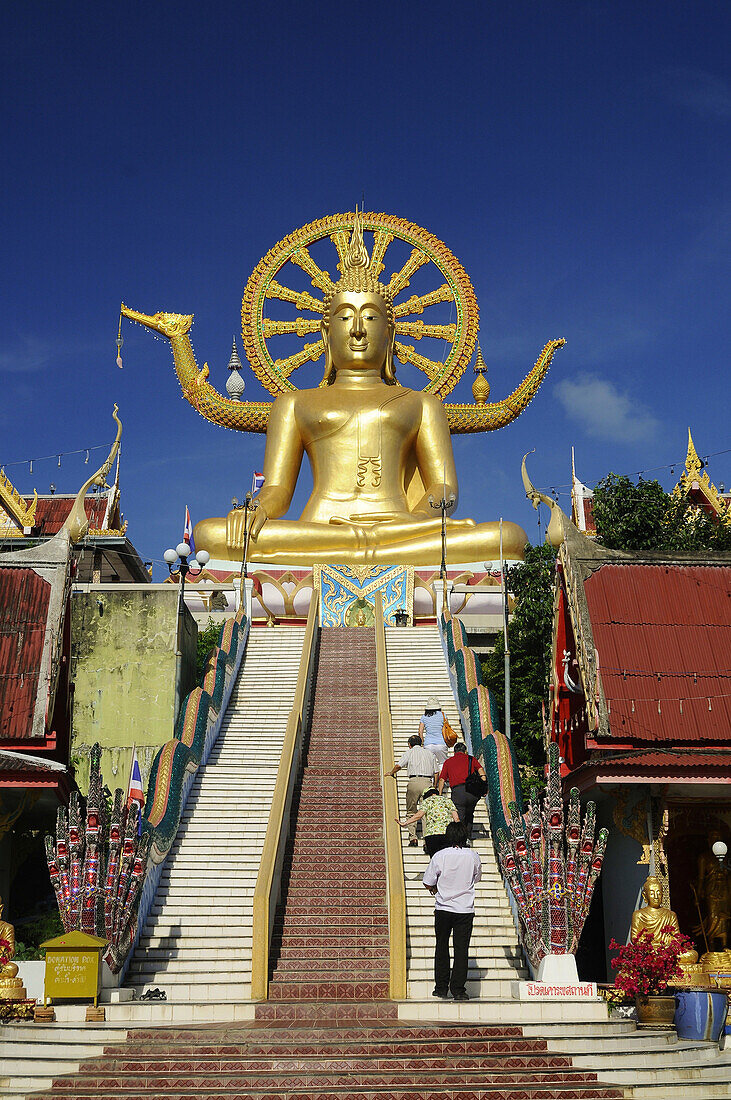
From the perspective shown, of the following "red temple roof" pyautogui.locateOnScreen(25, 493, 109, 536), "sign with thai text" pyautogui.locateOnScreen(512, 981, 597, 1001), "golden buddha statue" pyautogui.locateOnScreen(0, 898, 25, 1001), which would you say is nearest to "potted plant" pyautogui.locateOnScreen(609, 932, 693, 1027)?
"sign with thai text" pyautogui.locateOnScreen(512, 981, 597, 1001)

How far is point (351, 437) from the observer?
26422 mm

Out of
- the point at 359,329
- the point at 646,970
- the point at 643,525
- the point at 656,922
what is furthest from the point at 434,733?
the point at 359,329

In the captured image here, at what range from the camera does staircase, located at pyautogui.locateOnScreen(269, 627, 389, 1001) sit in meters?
10.3

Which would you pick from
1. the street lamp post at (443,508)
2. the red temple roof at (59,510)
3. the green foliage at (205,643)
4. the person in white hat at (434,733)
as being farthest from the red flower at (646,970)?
the red temple roof at (59,510)

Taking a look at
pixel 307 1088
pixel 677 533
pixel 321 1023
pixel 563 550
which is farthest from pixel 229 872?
pixel 677 533

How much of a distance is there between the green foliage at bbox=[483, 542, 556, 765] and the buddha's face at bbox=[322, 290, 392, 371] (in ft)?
27.3

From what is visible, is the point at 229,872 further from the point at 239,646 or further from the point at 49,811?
the point at 239,646

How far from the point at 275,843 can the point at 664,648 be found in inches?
208

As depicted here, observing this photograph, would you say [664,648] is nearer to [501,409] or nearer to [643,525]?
[643,525]

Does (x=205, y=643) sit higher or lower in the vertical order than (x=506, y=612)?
higher

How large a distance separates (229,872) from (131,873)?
5.87 feet

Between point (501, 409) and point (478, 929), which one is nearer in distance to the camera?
point (478, 929)

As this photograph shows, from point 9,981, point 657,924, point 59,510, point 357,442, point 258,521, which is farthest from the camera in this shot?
point 59,510

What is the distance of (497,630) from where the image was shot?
22.4 m
